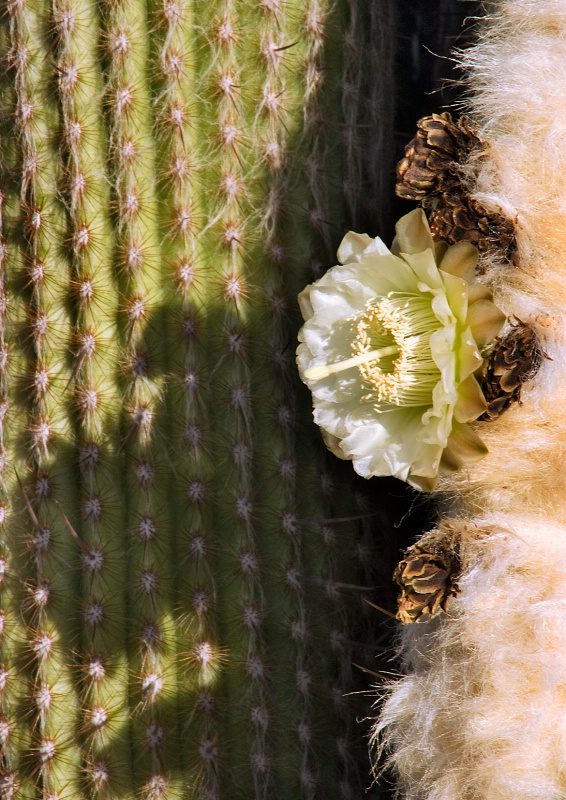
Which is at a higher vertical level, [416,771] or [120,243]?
[120,243]

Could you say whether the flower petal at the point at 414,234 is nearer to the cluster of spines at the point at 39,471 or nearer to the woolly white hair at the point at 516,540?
the woolly white hair at the point at 516,540

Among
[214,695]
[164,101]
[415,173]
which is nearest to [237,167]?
[164,101]

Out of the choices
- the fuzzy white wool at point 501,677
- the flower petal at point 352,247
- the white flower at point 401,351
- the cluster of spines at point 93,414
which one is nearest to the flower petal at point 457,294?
the white flower at point 401,351

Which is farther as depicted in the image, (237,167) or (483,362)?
(237,167)

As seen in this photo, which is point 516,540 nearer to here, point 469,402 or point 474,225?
point 469,402

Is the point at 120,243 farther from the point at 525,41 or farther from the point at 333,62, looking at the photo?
the point at 525,41

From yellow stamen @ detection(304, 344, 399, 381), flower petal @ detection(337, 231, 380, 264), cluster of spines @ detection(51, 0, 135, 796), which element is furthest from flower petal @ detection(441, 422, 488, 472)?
cluster of spines @ detection(51, 0, 135, 796)
